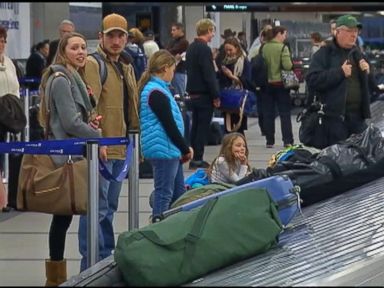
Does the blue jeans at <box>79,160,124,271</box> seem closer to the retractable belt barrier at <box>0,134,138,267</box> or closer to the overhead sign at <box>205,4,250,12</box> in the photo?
the retractable belt barrier at <box>0,134,138,267</box>

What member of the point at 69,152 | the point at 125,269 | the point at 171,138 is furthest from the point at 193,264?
the point at 171,138

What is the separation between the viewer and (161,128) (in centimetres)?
786

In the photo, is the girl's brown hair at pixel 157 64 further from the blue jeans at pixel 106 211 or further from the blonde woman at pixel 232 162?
the blue jeans at pixel 106 211

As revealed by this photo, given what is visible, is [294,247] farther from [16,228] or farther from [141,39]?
[141,39]

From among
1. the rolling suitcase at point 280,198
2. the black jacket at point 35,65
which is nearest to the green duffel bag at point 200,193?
the rolling suitcase at point 280,198

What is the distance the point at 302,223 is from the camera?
6039 millimetres

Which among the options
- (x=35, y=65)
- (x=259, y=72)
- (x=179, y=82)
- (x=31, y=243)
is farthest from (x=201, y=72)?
(x=31, y=243)

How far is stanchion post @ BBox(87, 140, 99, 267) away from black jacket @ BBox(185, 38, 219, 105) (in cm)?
724

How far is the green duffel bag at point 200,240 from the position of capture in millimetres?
4246

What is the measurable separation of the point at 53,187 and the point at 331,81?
339cm

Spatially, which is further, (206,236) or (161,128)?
(161,128)

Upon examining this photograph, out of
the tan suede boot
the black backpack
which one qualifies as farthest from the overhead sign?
the tan suede boot

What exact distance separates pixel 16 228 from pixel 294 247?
4.17 metres

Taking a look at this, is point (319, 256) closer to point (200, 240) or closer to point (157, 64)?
point (200, 240)
